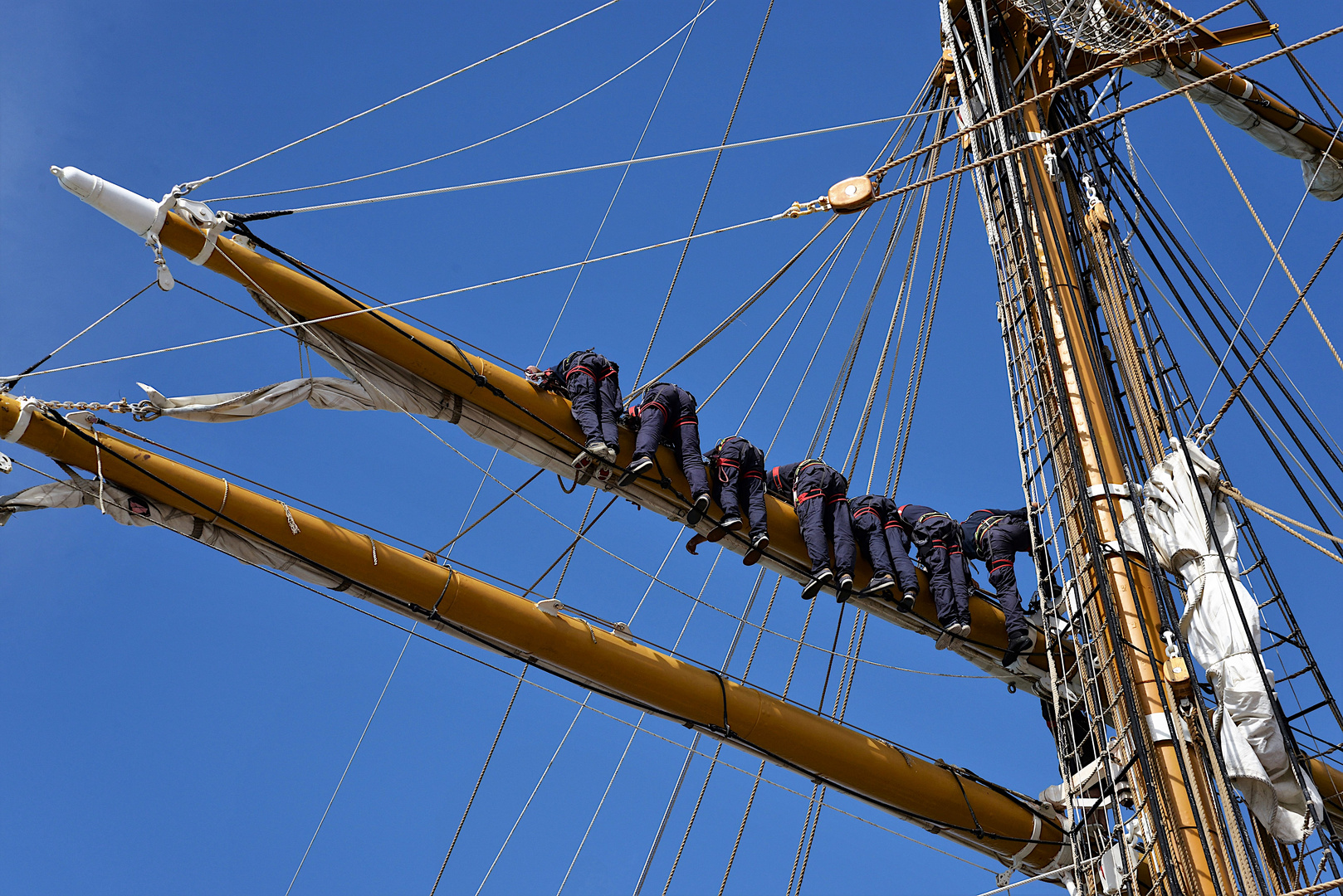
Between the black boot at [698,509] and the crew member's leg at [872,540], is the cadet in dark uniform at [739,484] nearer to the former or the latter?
the black boot at [698,509]

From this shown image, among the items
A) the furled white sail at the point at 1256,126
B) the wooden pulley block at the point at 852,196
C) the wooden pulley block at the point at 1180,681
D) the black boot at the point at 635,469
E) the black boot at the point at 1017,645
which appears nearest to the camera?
the wooden pulley block at the point at 852,196

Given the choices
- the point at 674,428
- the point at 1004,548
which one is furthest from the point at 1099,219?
the point at 674,428

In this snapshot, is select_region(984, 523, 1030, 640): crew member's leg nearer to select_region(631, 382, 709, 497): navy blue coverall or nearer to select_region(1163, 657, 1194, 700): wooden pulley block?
select_region(1163, 657, 1194, 700): wooden pulley block

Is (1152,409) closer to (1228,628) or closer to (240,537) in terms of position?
(1228,628)

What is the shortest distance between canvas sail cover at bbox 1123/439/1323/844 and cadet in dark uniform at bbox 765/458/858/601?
74.3 inches

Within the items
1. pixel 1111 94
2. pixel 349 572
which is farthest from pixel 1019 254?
pixel 349 572

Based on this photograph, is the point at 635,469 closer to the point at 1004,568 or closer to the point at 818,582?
the point at 818,582

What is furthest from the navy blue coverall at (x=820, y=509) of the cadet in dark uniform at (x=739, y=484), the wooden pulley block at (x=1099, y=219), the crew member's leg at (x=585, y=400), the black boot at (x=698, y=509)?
the wooden pulley block at (x=1099, y=219)

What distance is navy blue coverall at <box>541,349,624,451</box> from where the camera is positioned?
34.8 ft

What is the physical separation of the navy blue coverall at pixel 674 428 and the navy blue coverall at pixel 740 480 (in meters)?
0.20

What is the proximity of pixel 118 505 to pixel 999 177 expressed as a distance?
699 cm

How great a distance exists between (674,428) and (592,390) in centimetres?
64

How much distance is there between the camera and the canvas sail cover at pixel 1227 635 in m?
9.32

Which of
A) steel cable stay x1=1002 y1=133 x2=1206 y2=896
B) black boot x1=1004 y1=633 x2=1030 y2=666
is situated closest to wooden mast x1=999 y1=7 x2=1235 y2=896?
steel cable stay x1=1002 y1=133 x2=1206 y2=896
